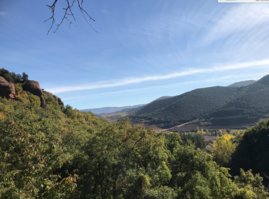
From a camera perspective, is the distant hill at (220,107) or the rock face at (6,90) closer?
the rock face at (6,90)

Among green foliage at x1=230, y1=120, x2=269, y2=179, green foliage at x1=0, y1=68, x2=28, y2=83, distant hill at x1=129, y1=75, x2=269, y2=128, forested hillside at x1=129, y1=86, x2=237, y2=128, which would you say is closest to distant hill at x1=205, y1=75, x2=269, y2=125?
distant hill at x1=129, y1=75, x2=269, y2=128

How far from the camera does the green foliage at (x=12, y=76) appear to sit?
41.5 metres

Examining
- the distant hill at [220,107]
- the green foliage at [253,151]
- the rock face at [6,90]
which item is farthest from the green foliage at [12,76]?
the distant hill at [220,107]

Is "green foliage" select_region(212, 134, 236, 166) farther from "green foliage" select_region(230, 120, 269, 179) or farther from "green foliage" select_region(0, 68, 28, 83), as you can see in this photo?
"green foliage" select_region(0, 68, 28, 83)

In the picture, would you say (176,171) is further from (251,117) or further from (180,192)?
(251,117)

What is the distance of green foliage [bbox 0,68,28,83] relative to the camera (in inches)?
1634

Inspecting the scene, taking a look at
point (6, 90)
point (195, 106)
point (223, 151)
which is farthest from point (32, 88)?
point (195, 106)

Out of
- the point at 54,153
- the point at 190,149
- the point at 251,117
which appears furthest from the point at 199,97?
the point at 54,153

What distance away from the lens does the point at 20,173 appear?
4.54 m

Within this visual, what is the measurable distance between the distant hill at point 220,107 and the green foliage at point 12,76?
106 metres

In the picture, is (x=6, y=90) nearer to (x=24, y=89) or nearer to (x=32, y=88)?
(x=24, y=89)

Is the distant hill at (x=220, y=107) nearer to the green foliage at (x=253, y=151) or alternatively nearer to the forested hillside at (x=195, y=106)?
the forested hillside at (x=195, y=106)

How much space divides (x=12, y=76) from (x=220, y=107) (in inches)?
7286

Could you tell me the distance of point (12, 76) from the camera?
45.3 meters
